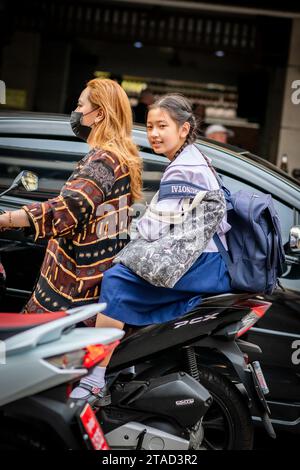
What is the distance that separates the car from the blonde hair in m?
0.92

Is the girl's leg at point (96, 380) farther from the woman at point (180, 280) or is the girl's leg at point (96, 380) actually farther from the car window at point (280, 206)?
the car window at point (280, 206)

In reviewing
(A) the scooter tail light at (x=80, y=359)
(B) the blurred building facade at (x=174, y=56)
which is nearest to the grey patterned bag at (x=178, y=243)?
(A) the scooter tail light at (x=80, y=359)

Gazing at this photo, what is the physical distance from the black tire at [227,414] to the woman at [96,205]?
628 mm

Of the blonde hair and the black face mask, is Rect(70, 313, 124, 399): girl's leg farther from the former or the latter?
the black face mask

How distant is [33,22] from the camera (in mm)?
8953

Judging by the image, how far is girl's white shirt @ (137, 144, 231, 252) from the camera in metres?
2.93

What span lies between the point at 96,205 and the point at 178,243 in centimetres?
36

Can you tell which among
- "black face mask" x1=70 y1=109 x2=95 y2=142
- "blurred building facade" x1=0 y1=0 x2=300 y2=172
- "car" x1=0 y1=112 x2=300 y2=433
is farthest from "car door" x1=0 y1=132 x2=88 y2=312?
"blurred building facade" x1=0 y1=0 x2=300 y2=172

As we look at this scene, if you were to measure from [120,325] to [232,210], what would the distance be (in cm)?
67

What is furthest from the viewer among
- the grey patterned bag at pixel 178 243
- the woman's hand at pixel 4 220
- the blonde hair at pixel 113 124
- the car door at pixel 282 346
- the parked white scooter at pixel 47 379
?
the car door at pixel 282 346

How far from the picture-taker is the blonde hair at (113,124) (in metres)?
3.04

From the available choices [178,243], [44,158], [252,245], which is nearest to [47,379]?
[178,243]

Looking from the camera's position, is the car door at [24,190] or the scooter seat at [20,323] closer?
the scooter seat at [20,323]

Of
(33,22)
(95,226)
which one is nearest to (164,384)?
(95,226)
